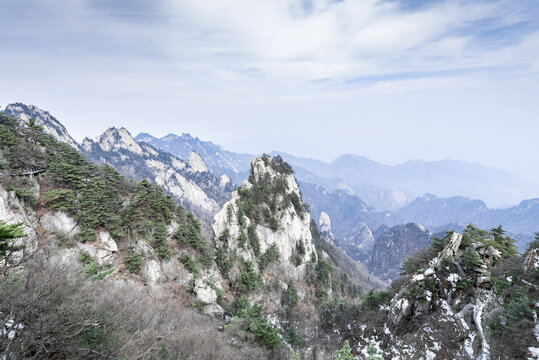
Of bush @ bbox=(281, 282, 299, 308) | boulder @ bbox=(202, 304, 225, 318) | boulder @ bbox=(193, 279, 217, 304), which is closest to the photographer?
boulder @ bbox=(202, 304, 225, 318)

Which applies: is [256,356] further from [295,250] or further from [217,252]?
[295,250]

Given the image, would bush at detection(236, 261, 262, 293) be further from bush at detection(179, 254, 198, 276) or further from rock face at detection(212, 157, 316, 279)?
bush at detection(179, 254, 198, 276)

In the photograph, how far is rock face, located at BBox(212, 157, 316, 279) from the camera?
189ft

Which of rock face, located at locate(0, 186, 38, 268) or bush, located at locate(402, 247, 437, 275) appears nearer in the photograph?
rock face, located at locate(0, 186, 38, 268)

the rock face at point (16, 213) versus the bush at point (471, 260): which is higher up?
the rock face at point (16, 213)

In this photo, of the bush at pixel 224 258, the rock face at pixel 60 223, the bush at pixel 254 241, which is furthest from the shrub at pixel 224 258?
the rock face at pixel 60 223

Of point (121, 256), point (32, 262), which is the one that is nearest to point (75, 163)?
point (121, 256)

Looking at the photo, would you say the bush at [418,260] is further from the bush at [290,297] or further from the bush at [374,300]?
the bush at [290,297]

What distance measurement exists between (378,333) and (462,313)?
9606 mm

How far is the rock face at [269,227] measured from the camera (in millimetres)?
57562

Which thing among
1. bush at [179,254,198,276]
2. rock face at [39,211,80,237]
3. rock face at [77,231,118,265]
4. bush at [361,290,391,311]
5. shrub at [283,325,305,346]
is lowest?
shrub at [283,325,305,346]

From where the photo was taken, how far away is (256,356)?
22.0 meters

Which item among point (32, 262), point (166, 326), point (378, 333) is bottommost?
point (378, 333)

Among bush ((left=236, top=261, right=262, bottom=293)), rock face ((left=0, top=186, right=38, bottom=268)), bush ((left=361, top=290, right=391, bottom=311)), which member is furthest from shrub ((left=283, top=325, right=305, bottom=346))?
rock face ((left=0, top=186, right=38, bottom=268))
